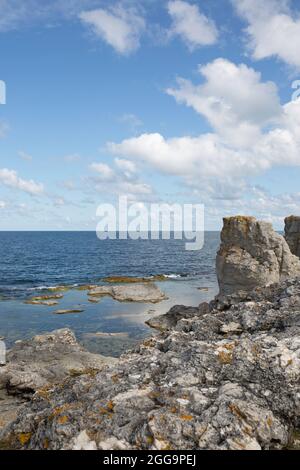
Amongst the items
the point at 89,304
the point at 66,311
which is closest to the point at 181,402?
the point at 66,311

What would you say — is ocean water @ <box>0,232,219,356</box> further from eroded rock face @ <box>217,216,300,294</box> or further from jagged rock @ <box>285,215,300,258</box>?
jagged rock @ <box>285,215,300,258</box>

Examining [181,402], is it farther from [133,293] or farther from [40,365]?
[133,293]

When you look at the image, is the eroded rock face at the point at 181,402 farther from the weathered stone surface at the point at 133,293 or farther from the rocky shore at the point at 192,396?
the weathered stone surface at the point at 133,293

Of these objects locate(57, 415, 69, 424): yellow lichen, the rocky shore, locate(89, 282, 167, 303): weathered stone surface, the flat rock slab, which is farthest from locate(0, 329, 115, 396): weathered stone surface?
locate(89, 282, 167, 303): weathered stone surface

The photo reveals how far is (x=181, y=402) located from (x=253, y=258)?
3090cm

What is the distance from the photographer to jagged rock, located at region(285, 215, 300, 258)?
4609 centimetres

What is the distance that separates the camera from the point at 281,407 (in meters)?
6.51

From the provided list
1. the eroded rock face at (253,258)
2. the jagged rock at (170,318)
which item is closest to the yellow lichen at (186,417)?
the eroded rock face at (253,258)

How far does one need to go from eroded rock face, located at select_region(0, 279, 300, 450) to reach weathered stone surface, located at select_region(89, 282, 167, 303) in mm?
45523

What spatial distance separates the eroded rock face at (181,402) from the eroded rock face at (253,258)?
26759mm
